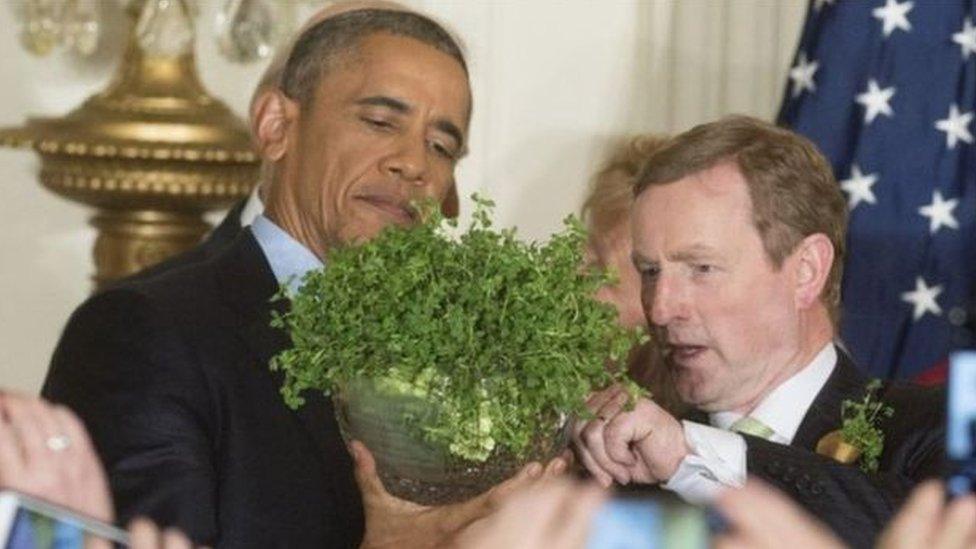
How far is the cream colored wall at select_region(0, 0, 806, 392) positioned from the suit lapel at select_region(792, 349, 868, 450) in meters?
3.23

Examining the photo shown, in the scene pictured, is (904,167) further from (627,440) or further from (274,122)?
(627,440)

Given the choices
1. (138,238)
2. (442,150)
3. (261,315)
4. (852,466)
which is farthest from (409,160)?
(138,238)

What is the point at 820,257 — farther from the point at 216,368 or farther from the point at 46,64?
the point at 46,64

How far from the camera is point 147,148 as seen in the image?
639 centimetres

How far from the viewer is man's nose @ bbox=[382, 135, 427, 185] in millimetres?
3449

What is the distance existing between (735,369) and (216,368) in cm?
71

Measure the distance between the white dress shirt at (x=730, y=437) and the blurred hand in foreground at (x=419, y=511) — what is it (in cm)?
23

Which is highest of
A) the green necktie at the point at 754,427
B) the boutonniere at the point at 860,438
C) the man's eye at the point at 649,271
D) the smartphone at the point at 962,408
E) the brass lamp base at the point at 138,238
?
the smartphone at the point at 962,408

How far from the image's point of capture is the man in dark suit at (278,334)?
299 cm

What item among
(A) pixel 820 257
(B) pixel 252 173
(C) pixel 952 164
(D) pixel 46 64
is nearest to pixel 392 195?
(A) pixel 820 257

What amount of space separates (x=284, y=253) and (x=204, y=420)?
0.42 metres

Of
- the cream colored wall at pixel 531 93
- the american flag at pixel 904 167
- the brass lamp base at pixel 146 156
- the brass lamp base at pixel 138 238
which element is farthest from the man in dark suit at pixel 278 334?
the cream colored wall at pixel 531 93

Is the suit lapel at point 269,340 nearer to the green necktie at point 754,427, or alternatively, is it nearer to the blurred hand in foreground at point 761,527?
the green necktie at point 754,427

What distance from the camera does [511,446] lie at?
2.72 meters
